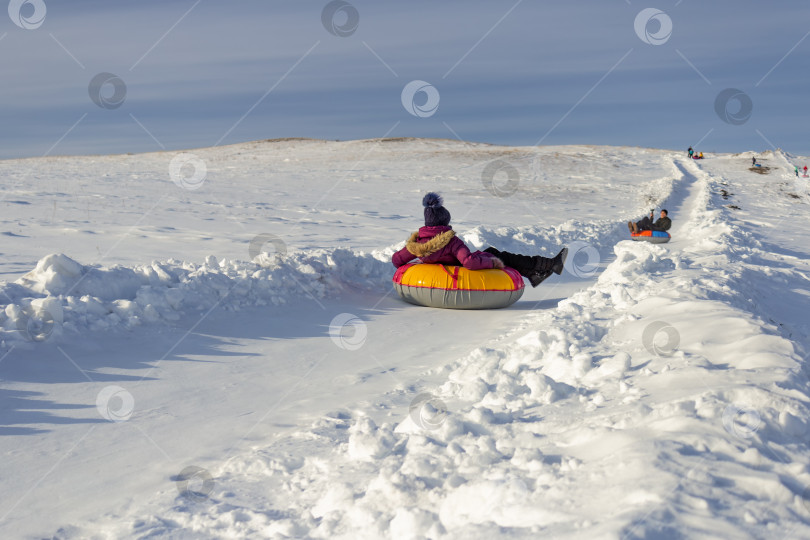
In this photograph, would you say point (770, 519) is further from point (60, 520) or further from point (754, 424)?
Result: point (60, 520)

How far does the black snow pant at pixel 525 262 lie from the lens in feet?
30.5

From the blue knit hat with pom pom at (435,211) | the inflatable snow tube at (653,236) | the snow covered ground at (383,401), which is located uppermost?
the inflatable snow tube at (653,236)

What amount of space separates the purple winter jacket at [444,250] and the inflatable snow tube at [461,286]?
0.34 ft

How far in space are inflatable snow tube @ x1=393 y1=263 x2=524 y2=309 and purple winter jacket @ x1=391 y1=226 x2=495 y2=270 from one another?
0.10 m

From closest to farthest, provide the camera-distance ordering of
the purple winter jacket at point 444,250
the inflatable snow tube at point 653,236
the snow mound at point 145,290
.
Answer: the snow mound at point 145,290
the purple winter jacket at point 444,250
the inflatable snow tube at point 653,236

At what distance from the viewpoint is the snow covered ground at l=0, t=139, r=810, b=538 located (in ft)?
9.75

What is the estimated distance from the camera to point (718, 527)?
8.29ft

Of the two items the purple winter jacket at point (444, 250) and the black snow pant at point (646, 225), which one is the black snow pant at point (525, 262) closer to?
the purple winter jacket at point (444, 250)

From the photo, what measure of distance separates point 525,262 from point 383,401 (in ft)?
15.3

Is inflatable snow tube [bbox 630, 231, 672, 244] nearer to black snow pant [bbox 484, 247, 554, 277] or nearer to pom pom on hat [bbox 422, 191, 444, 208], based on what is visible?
black snow pant [bbox 484, 247, 554, 277]

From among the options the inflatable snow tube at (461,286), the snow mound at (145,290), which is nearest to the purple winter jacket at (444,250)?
the inflatable snow tube at (461,286)

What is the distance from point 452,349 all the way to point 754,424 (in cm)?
381

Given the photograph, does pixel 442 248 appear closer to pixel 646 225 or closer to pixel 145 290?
pixel 145 290

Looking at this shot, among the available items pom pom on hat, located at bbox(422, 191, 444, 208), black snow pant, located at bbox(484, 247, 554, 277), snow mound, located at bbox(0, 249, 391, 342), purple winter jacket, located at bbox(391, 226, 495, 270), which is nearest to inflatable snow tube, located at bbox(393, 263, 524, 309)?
purple winter jacket, located at bbox(391, 226, 495, 270)
